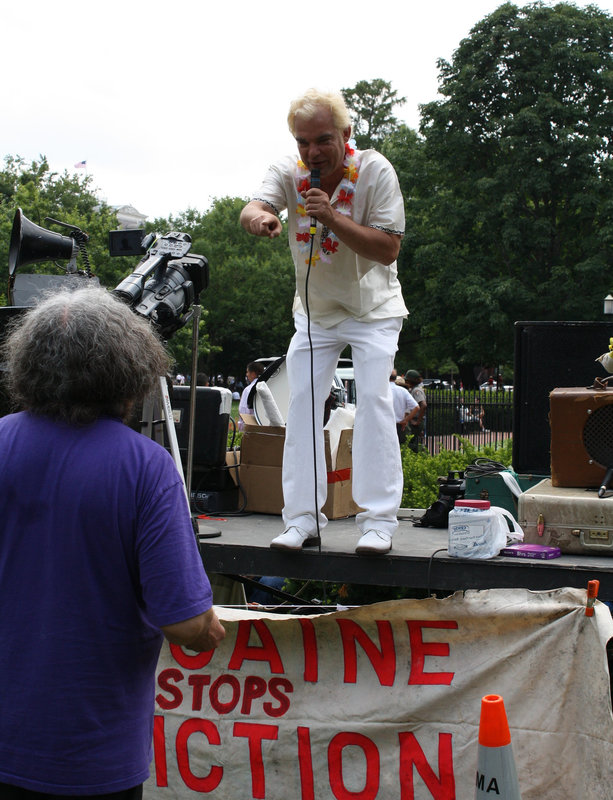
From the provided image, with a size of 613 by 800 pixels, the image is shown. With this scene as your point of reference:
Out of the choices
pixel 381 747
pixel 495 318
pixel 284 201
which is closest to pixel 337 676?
pixel 381 747

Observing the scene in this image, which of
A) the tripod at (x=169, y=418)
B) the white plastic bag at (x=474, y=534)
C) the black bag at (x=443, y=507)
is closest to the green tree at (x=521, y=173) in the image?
the black bag at (x=443, y=507)

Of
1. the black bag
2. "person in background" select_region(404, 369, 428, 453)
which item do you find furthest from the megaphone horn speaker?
"person in background" select_region(404, 369, 428, 453)

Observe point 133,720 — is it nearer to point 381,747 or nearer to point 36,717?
point 36,717

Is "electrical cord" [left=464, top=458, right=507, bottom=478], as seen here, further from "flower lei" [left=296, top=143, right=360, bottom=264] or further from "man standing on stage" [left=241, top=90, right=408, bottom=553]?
"flower lei" [left=296, top=143, right=360, bottom=264]

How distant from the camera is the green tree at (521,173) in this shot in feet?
77.4

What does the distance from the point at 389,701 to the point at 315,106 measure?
224 centimetres

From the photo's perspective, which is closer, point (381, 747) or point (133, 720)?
point (133, 720)

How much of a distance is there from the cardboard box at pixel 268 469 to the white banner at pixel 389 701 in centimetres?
153

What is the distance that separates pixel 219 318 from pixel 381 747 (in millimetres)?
36303

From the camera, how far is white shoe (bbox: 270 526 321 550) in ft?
11.7

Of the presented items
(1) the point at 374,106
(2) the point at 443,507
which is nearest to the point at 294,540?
(2) the point at 443,507

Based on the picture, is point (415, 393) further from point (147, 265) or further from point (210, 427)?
point (147, 265)

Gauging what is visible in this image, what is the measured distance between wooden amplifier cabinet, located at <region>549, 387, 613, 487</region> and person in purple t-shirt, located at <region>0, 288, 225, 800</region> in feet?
7.91

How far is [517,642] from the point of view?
2.92 metres
